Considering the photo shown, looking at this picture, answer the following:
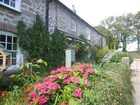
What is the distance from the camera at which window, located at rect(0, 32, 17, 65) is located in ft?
36.6

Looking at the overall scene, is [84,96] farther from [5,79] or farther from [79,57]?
[79,57]

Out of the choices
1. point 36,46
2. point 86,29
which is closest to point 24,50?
point 36,46

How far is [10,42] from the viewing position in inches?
457

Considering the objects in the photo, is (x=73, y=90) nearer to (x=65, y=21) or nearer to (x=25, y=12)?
(x=25, y=12)

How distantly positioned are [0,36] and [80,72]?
22.6 ft

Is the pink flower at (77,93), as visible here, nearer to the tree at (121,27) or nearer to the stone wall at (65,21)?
the stone wall at (65,21)

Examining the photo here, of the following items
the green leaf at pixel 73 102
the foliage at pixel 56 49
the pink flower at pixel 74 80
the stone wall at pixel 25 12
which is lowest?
the green leaf at pixel 73 102

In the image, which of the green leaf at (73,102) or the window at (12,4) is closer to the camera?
the green leaf at (73,102)

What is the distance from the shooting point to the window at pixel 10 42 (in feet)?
36.6

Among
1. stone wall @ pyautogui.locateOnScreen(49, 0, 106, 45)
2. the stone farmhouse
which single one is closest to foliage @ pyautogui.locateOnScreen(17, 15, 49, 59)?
the stone farmhouse

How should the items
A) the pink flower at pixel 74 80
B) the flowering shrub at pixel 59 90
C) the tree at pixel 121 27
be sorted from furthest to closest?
the tree at pixel 121 27 < the pink flower at pixel 74 80 < the flowering shrub at pixel 59 90

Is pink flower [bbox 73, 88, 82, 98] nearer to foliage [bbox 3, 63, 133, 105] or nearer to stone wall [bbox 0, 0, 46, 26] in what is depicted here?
foliage [bbox 3, 63, 133, 105]

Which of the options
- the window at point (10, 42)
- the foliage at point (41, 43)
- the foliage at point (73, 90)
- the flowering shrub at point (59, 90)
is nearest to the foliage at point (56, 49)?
the foliage at point (41, 43)

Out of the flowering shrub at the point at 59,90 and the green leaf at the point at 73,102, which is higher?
the flowering shrub at the point at 59,90
